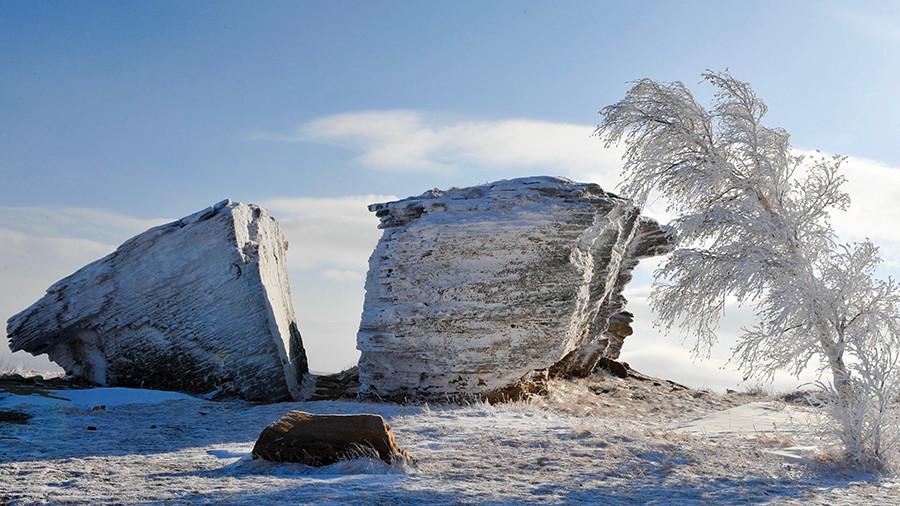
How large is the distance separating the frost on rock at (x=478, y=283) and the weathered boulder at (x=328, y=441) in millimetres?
5469

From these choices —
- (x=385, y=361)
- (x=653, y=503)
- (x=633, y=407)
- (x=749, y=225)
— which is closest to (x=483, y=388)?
(x=385, y=361)

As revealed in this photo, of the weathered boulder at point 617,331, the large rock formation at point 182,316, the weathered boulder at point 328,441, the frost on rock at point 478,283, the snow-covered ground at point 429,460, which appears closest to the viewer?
the snow-covered ground at point 429,460

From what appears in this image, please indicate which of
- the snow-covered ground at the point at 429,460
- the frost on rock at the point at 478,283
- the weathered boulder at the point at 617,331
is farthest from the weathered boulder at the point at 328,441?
the weathered boulder at the point at 617,331

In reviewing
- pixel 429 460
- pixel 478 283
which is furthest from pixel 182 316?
pixel 429 460

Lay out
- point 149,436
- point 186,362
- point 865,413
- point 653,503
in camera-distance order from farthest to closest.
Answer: point 186,362 < point 149,436 < point 865,413 < point 653,503

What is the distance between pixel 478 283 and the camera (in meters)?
14.8

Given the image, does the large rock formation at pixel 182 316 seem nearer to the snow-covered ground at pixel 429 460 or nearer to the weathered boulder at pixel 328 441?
the snow-covered ground at pixel 429 460

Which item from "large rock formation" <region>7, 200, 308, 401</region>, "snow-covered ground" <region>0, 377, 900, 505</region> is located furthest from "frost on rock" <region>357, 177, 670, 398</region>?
"large rock formation" <region>7, 200, 308, 401</region>

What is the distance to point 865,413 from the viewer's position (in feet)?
36.0

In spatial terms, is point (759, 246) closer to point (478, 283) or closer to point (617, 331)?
point (478, 283)

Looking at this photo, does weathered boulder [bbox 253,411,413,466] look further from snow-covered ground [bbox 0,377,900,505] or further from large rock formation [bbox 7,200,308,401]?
large rock formation [bbox 7,200,308,401]

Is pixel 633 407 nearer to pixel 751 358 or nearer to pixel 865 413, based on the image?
pixel 751 358

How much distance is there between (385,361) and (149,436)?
4.74 meters

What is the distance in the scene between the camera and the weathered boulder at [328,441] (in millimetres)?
9148
